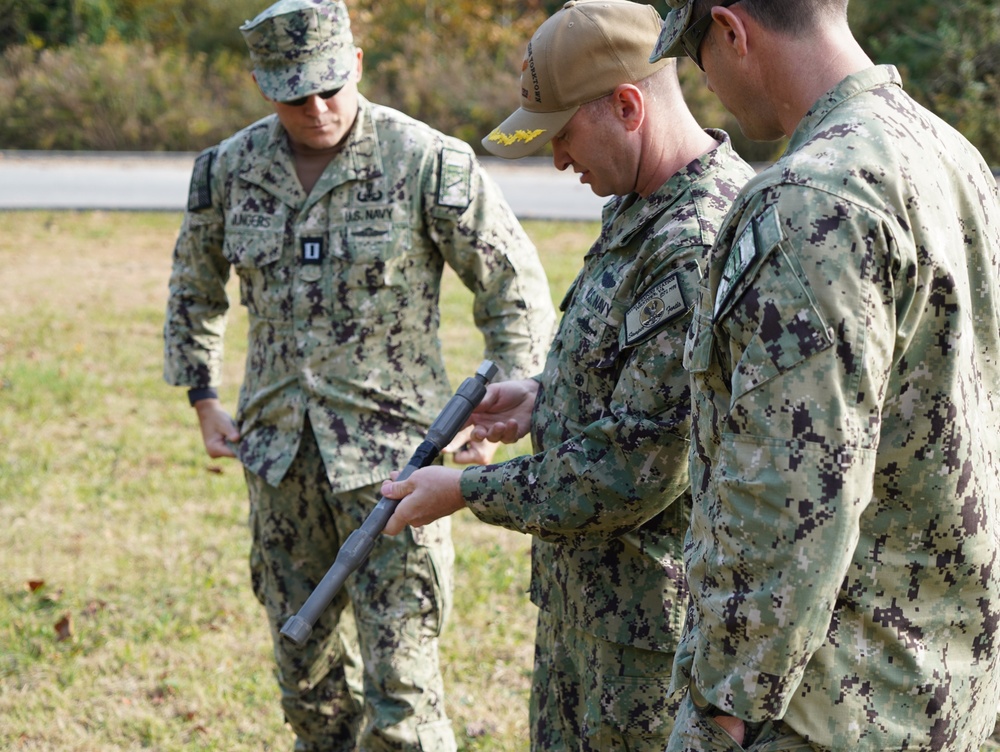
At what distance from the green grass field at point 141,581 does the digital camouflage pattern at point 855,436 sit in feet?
7.50

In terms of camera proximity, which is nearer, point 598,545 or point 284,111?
point 598,545

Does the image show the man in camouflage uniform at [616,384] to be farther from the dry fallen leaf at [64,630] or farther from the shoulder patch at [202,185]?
the dry fallen leaf at [64,630]

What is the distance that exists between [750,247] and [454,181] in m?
1.95

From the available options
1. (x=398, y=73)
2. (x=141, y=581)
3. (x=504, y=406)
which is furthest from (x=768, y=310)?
(x=398, y=73)

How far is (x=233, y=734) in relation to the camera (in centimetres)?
383

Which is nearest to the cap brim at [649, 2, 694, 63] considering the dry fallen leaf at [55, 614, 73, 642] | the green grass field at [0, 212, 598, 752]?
the green grass field at [0, 212, 598, 752]

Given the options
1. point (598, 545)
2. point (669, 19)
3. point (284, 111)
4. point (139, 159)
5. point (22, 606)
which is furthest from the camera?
point (139, 159)

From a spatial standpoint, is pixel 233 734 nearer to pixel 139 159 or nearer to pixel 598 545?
pixel 598 545

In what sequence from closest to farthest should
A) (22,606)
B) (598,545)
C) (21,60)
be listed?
(598,545)
(22,606)
(21,60)

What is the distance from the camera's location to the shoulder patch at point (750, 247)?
1539 millimetres

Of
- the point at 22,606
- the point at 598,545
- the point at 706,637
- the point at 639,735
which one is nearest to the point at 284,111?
the point at 598,545

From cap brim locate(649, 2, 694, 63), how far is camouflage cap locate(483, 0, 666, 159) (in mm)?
411

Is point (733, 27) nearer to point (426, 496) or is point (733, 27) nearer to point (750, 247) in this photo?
point (750, 247)

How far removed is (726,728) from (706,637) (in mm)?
151
